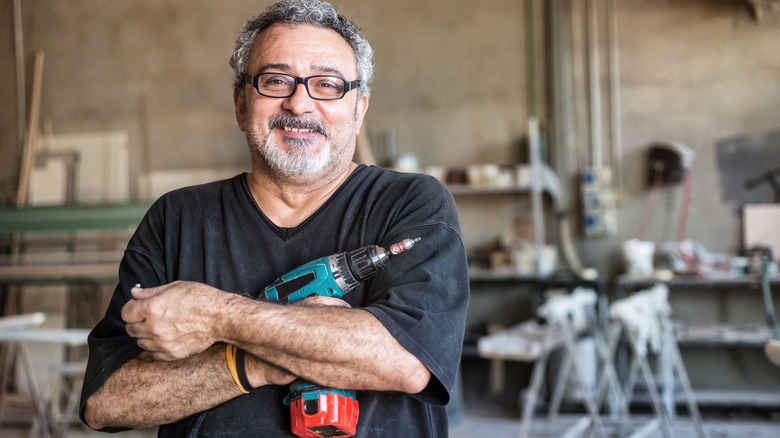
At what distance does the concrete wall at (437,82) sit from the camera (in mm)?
6176

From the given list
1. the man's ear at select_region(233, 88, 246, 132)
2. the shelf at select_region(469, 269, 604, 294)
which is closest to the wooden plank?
the shelf at select_region(469, 269, 604, 294)

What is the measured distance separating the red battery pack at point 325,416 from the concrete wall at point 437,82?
531 centimetres

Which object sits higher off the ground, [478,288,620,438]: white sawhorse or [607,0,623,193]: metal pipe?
[607,0,623,193]: metal pipe

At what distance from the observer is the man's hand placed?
52.9 inches

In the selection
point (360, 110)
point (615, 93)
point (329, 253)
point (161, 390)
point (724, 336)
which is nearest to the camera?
point (161, 390)

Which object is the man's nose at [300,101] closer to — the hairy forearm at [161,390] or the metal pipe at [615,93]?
the hairy forearm at [161,390]

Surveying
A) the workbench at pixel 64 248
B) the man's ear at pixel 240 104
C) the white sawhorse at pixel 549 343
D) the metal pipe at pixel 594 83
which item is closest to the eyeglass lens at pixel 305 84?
the man's ear at pixel 240 104

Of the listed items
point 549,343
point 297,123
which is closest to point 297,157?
point 297,123

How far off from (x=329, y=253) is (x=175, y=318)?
1.15 ft

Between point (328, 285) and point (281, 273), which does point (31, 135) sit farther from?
point (328, 285)

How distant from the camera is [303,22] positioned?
165 cm

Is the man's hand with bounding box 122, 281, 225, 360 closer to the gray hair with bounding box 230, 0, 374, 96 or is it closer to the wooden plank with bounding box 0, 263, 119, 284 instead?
the gray hair with bounding box 230, 0, 374, 96

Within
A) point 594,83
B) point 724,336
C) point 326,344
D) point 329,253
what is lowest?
point 724,336

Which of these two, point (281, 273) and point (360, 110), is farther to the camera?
point (360, 110)
